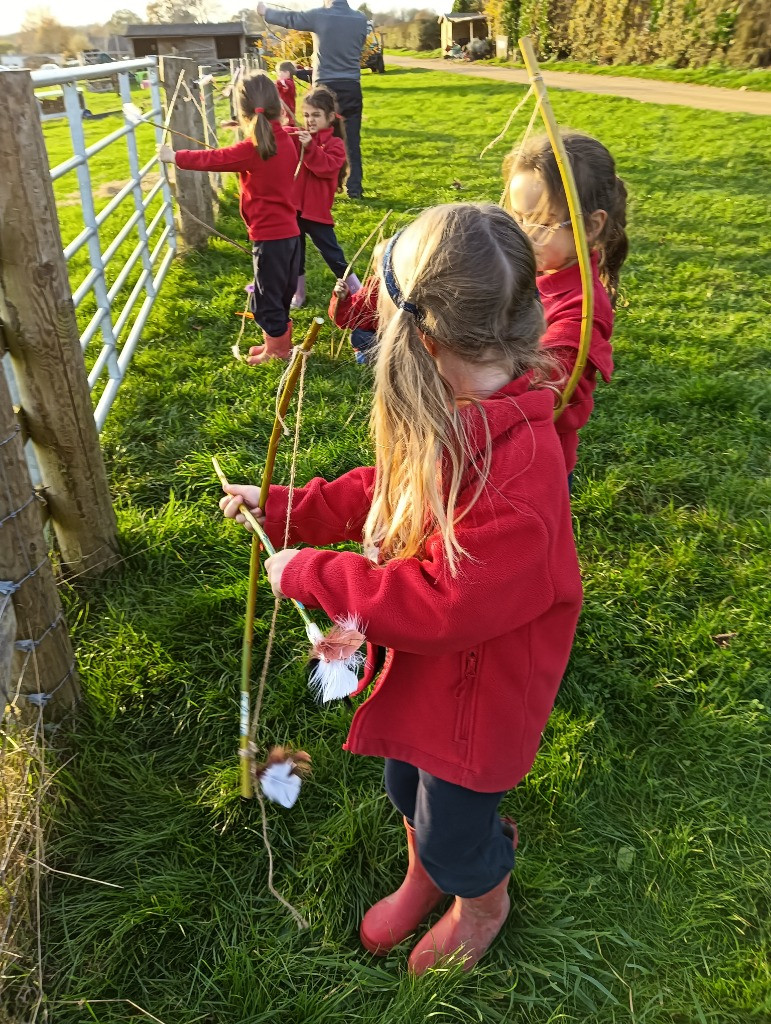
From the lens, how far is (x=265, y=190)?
15.2 ft

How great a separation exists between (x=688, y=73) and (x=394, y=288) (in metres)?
20.0

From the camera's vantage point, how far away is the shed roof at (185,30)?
690 inches

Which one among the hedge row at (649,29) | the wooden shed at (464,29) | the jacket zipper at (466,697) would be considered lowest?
the jacket zipper at (466,697)

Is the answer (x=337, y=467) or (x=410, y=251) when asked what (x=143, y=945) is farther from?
(x=337, y=467)

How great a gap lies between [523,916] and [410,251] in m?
1.68

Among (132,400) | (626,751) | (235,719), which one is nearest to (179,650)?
(235,719)

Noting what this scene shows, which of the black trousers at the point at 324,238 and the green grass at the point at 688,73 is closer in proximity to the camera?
the black trousers at the point at 324,238

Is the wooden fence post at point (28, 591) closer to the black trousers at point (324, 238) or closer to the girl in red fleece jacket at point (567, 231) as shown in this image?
the girl in red fleece jacket at point (567, 231)

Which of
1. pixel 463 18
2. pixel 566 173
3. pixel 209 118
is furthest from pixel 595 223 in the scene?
pixel 463 18

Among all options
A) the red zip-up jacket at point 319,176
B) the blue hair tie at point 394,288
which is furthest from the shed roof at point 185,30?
the blue hair tie at point 394,288

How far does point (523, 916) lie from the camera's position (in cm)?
202

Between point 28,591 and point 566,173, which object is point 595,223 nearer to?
point 566,173

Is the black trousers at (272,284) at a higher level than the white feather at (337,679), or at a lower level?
lower

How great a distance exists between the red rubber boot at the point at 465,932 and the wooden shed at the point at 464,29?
40557 mm
